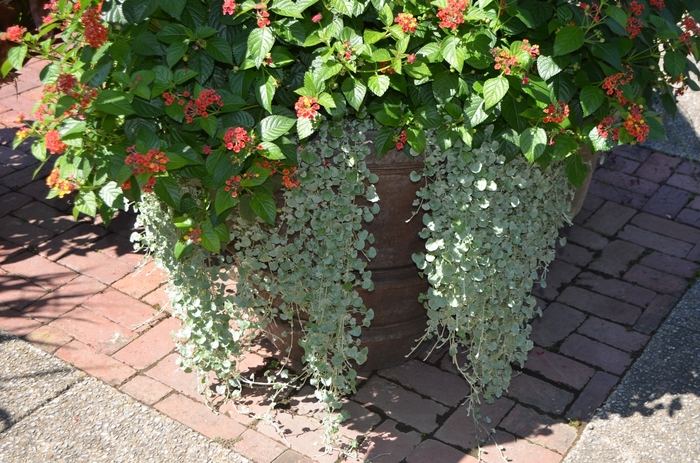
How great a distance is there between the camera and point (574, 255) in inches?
157

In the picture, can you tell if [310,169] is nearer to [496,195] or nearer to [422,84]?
[422,84]

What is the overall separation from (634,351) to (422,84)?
154cm

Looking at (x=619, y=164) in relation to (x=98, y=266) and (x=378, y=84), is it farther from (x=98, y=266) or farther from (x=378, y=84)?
(x=98, y=266)

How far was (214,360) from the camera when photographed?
2975 millimetres

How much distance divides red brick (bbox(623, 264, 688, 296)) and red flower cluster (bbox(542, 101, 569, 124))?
4.91ft

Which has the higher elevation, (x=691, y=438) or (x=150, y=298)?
(x=150, y=298)

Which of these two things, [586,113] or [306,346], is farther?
[306,346]

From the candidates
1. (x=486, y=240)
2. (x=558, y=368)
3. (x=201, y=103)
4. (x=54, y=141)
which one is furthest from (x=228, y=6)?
(x=558, y=368)

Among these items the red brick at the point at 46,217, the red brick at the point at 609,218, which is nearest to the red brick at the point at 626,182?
the red brick at the point at 609,218

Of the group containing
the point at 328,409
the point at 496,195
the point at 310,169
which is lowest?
the point at 328,409

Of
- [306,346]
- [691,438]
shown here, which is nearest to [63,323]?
[306,346]

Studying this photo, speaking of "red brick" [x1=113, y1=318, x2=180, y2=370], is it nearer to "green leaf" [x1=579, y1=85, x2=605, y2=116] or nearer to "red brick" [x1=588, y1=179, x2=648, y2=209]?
"green leaf" [x1=579, y1=85, x2=605, y2=116]

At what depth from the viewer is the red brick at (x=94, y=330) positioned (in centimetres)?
339

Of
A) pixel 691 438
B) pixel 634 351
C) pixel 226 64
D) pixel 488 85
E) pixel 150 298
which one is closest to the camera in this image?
pixel 488 85
